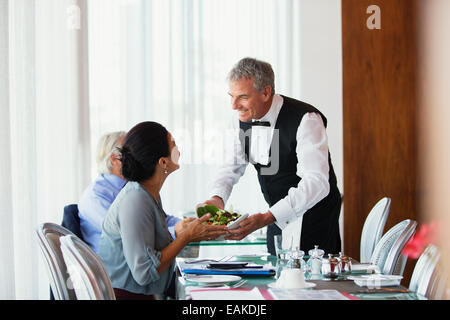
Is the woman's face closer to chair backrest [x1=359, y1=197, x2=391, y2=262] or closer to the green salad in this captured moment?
the green salad

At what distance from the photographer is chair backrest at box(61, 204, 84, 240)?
7.57 feet

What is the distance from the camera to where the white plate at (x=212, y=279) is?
1.50m

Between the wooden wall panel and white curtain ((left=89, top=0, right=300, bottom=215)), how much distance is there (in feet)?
2.18

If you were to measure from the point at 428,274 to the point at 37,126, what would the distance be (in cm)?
239

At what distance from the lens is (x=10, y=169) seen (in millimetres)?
2688

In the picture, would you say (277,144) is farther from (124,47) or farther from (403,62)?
(124,47)

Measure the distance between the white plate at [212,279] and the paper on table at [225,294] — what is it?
0.05 m

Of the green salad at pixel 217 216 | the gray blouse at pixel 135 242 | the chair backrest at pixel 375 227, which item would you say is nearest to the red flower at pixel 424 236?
the chair backrest at pixel 375 227

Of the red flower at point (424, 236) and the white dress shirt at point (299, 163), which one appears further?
the red flower at point (424, 236)

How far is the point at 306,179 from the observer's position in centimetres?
226

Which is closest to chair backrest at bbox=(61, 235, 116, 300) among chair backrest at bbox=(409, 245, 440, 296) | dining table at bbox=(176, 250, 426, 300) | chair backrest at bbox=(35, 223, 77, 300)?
chair backrest at bbox=(35, 223, 77, 300)

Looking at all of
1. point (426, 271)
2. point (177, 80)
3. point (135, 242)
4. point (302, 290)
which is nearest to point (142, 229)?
point (135, 242)

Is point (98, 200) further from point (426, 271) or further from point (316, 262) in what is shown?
point (426, 271)

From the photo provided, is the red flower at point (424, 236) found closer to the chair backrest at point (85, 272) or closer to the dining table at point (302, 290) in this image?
the dining table at point (302, 290)
